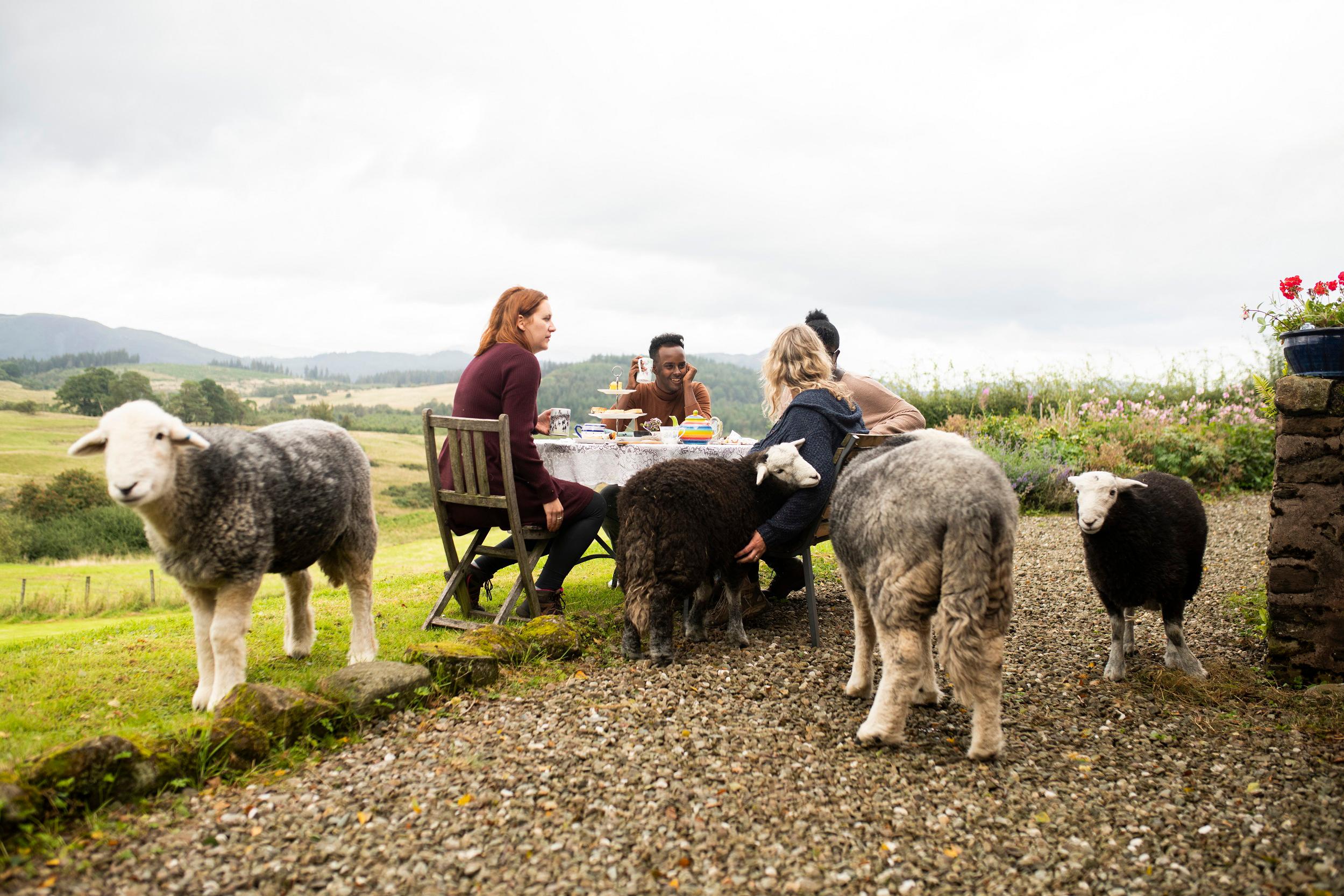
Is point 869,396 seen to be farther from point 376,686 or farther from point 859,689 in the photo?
point 376,686

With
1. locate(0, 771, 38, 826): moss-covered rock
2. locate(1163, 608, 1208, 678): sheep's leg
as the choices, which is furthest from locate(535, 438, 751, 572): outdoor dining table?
locate(0, 771, 38, 826): moss-covered rock

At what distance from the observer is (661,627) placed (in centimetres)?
460

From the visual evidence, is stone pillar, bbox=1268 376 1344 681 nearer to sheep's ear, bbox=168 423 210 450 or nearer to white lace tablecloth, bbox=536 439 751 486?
white lace tablecloth, bbox=536 439 751 486

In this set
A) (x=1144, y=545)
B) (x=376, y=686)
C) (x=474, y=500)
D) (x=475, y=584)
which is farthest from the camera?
(x=475, y=584)

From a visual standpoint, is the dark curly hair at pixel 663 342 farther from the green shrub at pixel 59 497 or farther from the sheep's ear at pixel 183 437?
the green shrub at pixel 59 497

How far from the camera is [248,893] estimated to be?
7.81ft

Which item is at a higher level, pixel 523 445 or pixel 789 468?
pixel 523 445

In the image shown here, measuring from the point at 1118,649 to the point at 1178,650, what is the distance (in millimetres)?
343

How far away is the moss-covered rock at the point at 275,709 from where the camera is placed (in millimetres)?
3262

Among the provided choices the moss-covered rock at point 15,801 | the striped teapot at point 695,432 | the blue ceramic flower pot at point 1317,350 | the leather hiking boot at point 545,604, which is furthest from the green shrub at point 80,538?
the blue ceramic flower pot at point 1317,350

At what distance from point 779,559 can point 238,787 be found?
13.3 feet

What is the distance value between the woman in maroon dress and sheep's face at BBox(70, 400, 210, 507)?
203cm

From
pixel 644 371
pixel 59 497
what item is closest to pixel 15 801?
pixel 644 371

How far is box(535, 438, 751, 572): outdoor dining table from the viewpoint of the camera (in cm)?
586
